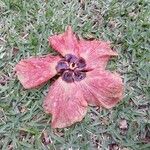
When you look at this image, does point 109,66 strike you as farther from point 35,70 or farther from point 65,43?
point 35,70

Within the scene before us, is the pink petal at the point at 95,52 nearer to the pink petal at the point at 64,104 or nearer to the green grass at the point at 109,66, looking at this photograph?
the green grass at the point at 109,66

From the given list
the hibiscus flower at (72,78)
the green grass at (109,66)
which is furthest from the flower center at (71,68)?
the green grass at (109,66)

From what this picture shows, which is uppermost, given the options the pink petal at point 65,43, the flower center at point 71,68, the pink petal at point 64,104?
the pink petal at point 65,43

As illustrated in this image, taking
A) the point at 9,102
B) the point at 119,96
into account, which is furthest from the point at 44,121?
the point at 119,96

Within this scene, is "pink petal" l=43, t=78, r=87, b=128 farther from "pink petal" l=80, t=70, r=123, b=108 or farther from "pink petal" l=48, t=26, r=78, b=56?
"pink petal" l=48, t=26, r=78, b=56

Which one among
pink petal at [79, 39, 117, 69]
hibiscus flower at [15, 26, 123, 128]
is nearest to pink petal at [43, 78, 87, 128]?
hibiscus flower at [15, 26, 123, 128]

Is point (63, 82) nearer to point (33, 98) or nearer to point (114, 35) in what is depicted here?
point (33, 98)
